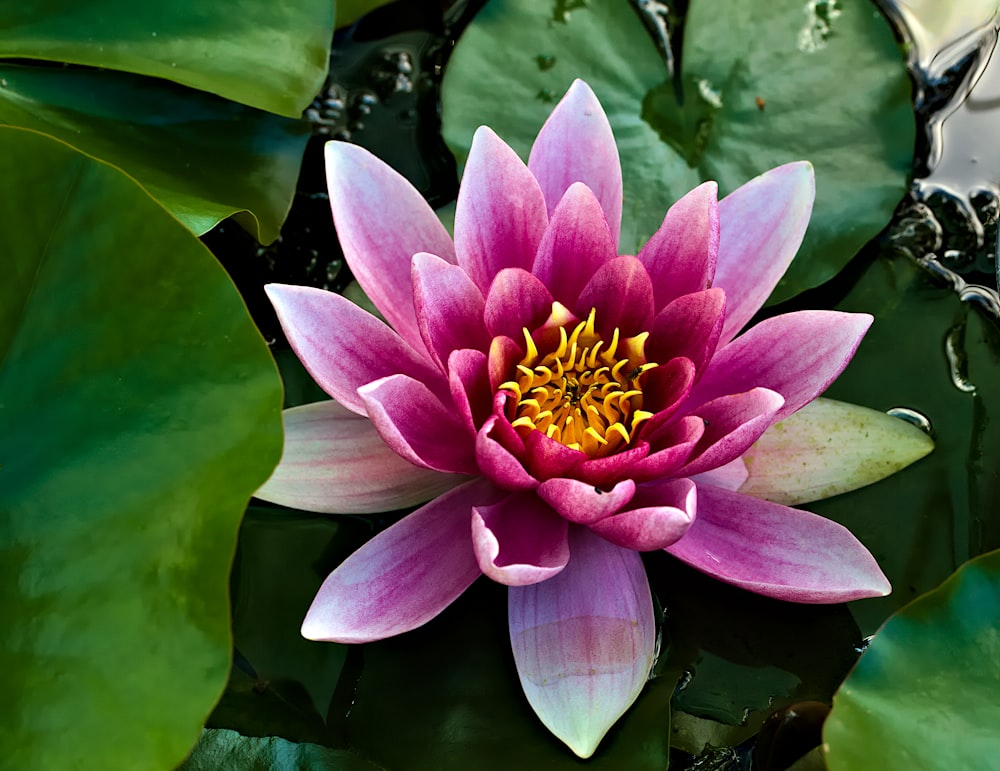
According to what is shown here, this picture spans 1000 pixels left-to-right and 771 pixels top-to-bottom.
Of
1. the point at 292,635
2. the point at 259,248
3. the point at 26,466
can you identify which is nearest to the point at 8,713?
the point at 26,466

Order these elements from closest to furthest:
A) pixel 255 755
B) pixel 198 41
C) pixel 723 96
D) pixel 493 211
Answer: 1. pixel 255 755
2. pixel 493 211
3. pixel 198 41
4. pixel 723 96

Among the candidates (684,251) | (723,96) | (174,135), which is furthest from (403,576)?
(723,96)

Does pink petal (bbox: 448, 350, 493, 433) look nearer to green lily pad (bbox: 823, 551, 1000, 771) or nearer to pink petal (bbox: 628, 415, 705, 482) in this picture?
pink petal (bbox: 628, 415, 705, 482)

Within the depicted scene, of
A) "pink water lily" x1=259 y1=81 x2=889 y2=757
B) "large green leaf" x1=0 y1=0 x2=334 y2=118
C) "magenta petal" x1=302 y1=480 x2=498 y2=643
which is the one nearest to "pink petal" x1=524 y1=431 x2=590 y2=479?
"pink water lily" x1=259 y1=81 x2=889 y2=757

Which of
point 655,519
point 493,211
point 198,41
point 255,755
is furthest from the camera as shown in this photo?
point 198,41

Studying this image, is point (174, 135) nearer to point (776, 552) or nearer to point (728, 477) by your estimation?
point (728, 477)
